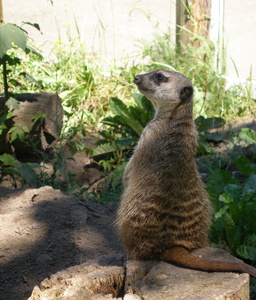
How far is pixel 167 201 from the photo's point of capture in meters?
2.15

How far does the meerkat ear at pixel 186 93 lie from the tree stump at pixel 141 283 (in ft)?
3.50

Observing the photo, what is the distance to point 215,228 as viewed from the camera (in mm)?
3010

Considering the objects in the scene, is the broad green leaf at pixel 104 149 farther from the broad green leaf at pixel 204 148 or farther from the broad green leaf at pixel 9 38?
the broad green leaf at pixel 9 38

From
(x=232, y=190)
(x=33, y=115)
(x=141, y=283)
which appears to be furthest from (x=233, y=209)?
(x=33, y=115)

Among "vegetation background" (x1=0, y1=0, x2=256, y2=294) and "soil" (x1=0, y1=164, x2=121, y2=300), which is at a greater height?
"vegetation background" (x1=0, y1=0, x2=256, y2=294)

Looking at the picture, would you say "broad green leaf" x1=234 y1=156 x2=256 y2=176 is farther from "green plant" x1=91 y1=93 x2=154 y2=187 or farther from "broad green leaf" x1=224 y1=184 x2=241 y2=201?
"green plant" x1=91 y1=93 x2=154 y2=187

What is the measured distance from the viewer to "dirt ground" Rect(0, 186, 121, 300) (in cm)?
257

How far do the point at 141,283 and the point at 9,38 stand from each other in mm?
2259

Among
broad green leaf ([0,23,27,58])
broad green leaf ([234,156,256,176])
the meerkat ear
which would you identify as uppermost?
broad green leaf ([0,23,27,58])

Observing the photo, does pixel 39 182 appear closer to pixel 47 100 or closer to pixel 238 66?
pixel 47 100

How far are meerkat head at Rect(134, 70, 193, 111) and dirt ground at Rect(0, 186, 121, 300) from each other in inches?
44.3

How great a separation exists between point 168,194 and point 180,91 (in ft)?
2.68

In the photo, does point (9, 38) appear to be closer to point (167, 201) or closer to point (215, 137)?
point (167, 201)

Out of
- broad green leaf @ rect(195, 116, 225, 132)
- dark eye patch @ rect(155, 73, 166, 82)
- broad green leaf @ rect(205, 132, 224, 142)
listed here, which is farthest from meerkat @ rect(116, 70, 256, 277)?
broad green leaf @ rect(205, 132, 224, 142)
